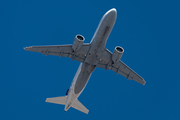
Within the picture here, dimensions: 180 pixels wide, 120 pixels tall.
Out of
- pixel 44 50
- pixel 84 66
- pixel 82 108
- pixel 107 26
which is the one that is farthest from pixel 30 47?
pixel 82 108

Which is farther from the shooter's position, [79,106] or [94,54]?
[79,106]

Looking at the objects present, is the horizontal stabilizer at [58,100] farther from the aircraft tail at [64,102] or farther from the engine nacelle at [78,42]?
the engine nacelle at [78,42]

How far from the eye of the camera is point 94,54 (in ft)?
112

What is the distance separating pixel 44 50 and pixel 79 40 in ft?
18.2

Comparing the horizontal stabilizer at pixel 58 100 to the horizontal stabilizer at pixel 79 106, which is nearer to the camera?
the horizontal stabilizer at pixel 58 100

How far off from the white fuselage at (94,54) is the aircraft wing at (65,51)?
828 millimetres

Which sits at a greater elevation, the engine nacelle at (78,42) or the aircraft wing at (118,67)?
the aircraft wing at (118,67)

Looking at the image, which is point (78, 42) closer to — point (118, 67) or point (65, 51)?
point (65, 51)

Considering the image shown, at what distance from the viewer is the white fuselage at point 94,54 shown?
31.2 m

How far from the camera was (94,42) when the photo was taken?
109ft

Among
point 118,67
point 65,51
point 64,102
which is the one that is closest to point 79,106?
point 64,102

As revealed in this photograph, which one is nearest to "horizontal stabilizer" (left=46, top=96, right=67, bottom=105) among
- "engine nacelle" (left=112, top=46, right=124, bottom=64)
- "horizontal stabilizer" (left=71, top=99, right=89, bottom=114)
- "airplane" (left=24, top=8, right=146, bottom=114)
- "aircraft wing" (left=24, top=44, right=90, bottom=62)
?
"airplane" (left=24, top=8, right=146, bottom=114)

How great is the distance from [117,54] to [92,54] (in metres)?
3.83

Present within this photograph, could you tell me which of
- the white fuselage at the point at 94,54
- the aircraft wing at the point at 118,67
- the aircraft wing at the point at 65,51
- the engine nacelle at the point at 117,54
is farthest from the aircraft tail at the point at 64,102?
the engine nacelle at the point at 117,54
